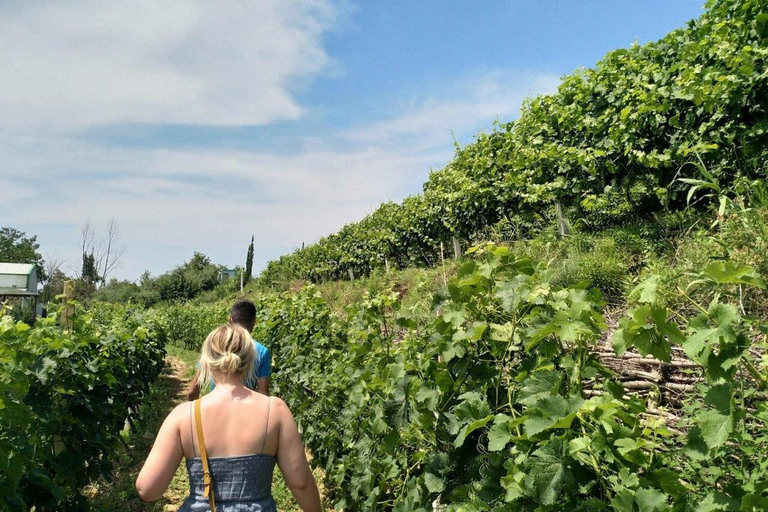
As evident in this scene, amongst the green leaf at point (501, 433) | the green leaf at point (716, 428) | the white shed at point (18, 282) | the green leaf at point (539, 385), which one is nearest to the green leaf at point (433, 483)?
the green leaf at point (501, 433)

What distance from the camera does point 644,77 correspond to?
23.5 feet

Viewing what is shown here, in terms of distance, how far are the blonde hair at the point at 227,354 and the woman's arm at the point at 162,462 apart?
0.23 meters

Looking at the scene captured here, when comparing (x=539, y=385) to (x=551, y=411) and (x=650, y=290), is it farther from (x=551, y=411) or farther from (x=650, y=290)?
(x=650, y=290)

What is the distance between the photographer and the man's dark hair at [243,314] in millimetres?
4199

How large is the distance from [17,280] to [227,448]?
54917mm

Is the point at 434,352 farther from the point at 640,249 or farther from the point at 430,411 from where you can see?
the point at 640,249

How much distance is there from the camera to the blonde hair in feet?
7.75

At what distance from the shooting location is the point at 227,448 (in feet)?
7.55

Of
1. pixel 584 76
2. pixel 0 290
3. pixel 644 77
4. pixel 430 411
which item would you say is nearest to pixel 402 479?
pixel 430 411

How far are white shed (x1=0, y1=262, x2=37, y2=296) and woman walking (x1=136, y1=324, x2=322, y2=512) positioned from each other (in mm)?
52039

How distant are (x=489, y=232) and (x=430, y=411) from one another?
968 centimetres

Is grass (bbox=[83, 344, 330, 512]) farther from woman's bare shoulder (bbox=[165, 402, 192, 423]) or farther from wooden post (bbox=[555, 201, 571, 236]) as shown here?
wooden post (bbox=[555, 201, 571, 236])

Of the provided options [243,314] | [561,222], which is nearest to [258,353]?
[243,314]

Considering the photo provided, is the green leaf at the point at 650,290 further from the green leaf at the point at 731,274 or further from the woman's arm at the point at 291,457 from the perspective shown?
the woman's arm at the point at 291,457
